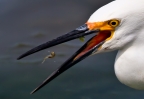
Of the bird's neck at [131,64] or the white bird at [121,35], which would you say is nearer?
the white bird at [121,35]

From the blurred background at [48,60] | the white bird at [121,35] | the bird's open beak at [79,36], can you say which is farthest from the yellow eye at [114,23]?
the blurred background at [48,60]

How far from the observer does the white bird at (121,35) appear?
2.42 m

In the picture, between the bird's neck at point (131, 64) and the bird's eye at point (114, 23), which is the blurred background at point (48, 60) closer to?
the bird's neck at point (131, 64)

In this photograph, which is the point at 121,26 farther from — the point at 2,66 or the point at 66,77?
the point at 2,66

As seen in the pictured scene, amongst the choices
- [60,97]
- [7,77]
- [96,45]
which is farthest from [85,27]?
[7,77]

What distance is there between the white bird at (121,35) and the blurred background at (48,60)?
45.6 inches

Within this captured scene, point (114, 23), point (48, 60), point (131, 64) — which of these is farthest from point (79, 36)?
point (48, 60)

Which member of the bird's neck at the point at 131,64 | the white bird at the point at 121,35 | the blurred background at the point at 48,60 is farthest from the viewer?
the blurred background at the point at 48,60

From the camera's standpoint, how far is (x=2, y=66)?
4078 millimetres

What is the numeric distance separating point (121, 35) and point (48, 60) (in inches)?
72.9

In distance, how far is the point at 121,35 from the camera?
245 centimetres

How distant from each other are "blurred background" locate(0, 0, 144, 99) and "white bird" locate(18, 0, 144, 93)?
45.6 inches

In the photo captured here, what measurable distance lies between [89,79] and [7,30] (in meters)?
1.21

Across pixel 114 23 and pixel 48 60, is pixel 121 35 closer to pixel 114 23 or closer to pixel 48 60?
pixel 114 23
